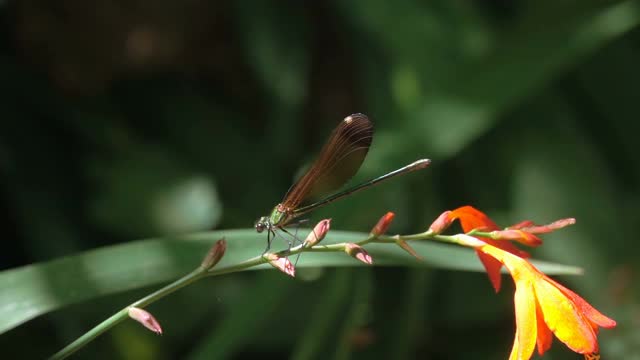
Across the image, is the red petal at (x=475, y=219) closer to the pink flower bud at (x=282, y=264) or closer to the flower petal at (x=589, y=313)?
the flower petal at (x=589, y=313)

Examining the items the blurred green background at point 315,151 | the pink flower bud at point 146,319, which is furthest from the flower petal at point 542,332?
the blurred green background at point 315,151

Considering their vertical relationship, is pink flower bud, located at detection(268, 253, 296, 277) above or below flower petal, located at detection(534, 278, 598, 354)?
above

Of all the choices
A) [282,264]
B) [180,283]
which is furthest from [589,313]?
[180,283]

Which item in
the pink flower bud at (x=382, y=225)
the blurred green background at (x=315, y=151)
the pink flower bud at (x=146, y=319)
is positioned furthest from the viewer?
the blurred green background at (x=315, y=151)

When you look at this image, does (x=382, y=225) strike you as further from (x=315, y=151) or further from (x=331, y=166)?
(x=315, y=151)

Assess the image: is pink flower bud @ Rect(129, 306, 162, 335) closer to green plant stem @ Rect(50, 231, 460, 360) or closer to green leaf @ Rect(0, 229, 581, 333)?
green plant stem @ Rect(50, 231, 460, 360)

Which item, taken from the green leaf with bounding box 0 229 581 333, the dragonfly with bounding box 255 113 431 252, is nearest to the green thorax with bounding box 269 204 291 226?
the dragonfly with bounding box 255 113 431 252
